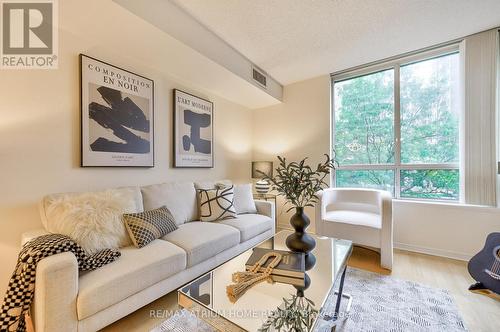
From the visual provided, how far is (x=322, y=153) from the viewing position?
3.30 meters

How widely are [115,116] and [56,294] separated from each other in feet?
5.01

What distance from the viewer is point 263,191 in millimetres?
3430

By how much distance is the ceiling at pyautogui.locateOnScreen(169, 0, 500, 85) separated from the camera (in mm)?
1842

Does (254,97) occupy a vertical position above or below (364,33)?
below

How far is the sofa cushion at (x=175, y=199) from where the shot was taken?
2.02 m

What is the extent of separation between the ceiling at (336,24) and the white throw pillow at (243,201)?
172 cm

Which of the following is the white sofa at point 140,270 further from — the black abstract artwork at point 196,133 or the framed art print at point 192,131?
the black abstract artwork at point 196,133

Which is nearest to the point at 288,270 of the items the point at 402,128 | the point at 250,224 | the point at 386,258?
the point at 250,224

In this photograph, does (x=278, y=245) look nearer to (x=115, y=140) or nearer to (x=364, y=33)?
(x=115, y=140)

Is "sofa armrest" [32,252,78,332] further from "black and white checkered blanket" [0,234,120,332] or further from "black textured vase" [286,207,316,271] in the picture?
"black textured vase" [286,207,316,271]

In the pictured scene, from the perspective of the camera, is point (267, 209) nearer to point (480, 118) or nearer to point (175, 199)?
point (175, 199)

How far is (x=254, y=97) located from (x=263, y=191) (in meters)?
1.53

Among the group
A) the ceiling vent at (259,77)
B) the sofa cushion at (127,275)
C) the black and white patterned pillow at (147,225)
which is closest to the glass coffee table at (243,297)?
the sofa cushion at (127,275)

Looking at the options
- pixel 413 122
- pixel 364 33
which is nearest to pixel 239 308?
pixel 364 33
